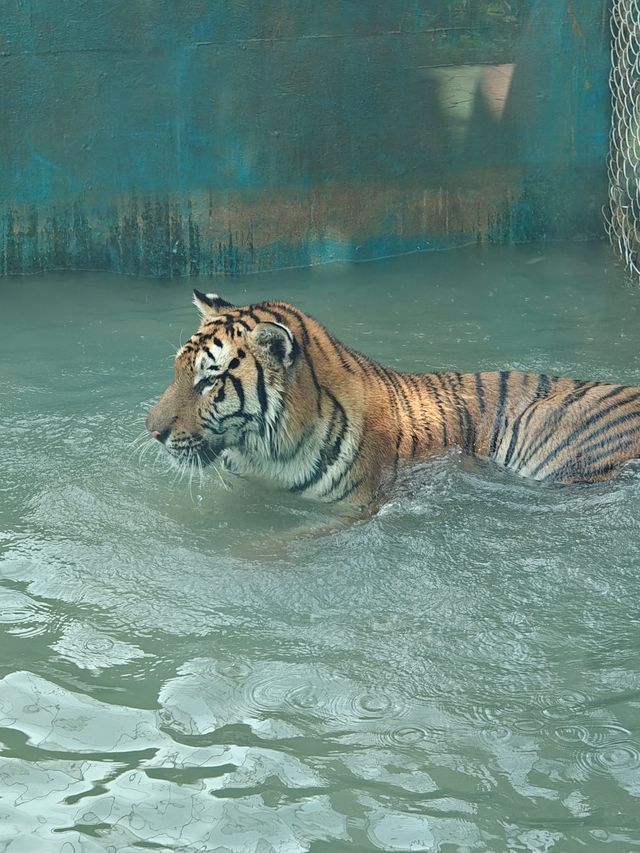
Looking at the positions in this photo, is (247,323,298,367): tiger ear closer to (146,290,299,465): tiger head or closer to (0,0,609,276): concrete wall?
(146,290,299,465): tiger head

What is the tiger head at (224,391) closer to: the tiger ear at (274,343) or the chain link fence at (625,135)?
the tiger ear at (274,343)

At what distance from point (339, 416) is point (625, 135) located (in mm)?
4066

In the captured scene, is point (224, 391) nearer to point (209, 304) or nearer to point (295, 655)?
point (209, 304)

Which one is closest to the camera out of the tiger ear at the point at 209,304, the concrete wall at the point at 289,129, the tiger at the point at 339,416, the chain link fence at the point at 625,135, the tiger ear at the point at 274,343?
the tiger ear at the point at 274,343

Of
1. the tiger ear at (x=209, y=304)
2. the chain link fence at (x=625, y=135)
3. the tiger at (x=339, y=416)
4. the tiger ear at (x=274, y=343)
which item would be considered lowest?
the tiger at (x=339, y=416)

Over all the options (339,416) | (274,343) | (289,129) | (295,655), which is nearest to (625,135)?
(289,129)

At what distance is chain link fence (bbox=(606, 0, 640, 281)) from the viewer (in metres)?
7.66

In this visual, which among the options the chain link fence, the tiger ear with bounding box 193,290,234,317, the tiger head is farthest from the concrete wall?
the tiger head

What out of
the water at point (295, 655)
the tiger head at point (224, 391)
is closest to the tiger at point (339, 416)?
the tiger head at point (224, 391)

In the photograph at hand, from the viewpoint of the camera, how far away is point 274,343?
4527mm

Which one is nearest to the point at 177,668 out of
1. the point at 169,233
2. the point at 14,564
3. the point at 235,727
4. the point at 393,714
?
the point at 235,727

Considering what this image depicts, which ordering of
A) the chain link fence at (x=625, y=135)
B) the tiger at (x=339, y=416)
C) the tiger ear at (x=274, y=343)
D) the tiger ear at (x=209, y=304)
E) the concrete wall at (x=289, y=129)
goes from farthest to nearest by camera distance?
the chain link fence at (x=625, y=135) → the concrete wall at (x=289, y=129) → the tiger ear at (x=209, y=304) → the tiger at (x=339, y=416) → the tiger ear at (x=274, y=343)

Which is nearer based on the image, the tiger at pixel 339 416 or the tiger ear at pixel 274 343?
the tiger ear at pixel 274 343

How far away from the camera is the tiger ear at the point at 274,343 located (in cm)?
449
